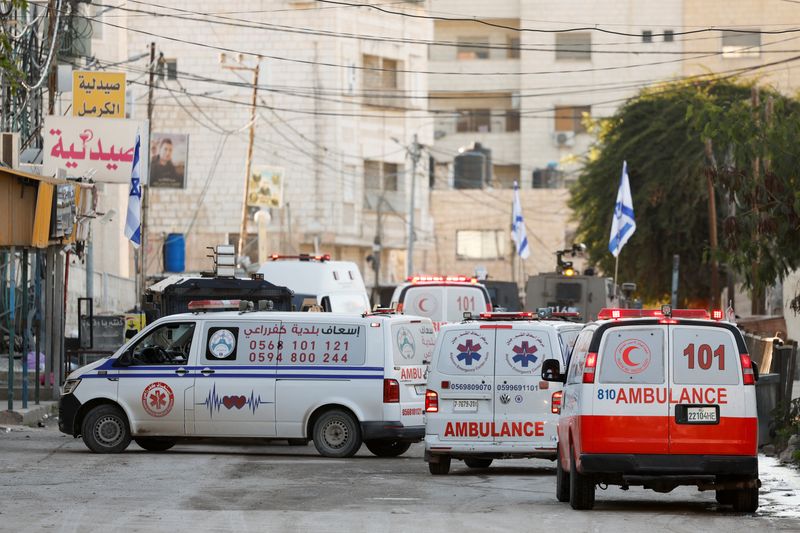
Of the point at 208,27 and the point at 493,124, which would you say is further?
the point at 493,124

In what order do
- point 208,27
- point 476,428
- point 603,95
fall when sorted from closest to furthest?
point 476,428 < point 208,27 < point 603,95

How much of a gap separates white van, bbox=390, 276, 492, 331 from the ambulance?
15.1 metres

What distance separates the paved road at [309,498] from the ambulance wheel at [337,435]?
0.19m

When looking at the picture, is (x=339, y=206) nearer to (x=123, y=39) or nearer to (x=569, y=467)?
(x=123, y=39)

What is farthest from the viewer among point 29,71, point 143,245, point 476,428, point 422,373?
point 143,245

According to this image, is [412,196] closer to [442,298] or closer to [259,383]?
[442,298]

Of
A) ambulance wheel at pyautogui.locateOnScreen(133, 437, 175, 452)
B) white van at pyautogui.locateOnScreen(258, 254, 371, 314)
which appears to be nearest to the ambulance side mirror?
ambulance wheel at pyautogui.locateOnScreen(133, 437, 175, 452)

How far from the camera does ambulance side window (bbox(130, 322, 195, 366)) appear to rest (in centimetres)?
2111

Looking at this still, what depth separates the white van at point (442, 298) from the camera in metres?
29.5

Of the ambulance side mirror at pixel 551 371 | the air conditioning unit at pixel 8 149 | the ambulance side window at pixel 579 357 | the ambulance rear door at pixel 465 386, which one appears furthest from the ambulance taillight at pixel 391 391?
the air conditioning unit at pixel 8 149

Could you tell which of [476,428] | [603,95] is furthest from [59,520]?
[603,95]

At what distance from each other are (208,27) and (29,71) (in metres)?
29.1

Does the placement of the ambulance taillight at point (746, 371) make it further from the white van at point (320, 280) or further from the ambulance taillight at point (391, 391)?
the white van at point (320, 280)

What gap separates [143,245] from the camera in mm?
39094
